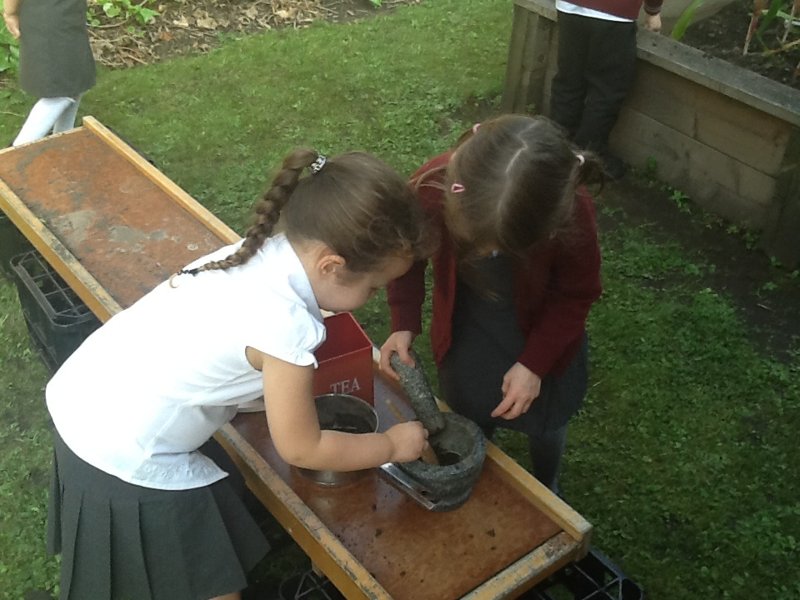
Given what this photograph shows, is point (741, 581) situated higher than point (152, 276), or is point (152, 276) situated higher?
point (152, 276)

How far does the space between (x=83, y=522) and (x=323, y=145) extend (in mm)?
2674

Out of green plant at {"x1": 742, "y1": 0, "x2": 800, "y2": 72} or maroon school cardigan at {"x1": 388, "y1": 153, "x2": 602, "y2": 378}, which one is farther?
green plant at {"x1": 742, "y1": 0, "x2": 800, "y2": 72}

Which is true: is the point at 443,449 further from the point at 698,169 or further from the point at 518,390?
the point at 698,169

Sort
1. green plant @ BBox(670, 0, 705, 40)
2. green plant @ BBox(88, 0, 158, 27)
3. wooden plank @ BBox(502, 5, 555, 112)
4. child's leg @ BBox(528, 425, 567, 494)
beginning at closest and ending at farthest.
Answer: child's leg @ BBox(528, 425, 567, 494) → green plant @ BBox(670, 0, 705, 40) → wooden plank @ BBox(502, 5, 555, 112) → green plant @ BBox(88, 0, 158, 27)

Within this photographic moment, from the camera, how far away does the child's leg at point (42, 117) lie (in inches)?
144

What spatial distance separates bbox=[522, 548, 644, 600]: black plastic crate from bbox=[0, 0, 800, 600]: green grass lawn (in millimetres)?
439

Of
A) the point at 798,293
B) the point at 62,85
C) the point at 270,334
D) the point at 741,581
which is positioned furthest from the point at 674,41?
the point at 270,334

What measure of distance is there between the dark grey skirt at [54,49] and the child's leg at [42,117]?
3.4 inches

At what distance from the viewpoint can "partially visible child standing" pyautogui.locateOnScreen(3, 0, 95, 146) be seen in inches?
135

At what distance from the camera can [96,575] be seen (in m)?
1.80

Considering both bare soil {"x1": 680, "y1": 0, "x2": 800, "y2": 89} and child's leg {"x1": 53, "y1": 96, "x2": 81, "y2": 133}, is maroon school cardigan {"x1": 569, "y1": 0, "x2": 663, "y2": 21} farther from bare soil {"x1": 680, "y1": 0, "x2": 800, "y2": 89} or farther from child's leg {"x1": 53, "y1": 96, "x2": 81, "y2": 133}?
child's leg {"x1": 53, "y1": 96, "x2": 81, "y2": 133}

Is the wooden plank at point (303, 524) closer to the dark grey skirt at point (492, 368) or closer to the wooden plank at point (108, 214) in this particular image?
the dark grey skirt at point (492, 368)

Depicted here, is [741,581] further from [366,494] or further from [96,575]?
[96,575]

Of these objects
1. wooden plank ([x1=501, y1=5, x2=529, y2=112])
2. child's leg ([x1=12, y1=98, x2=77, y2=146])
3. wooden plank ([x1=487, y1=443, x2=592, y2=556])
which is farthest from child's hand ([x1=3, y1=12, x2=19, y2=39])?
wooden plank ([x1=487, y1=443, x2=592, y2=556])
